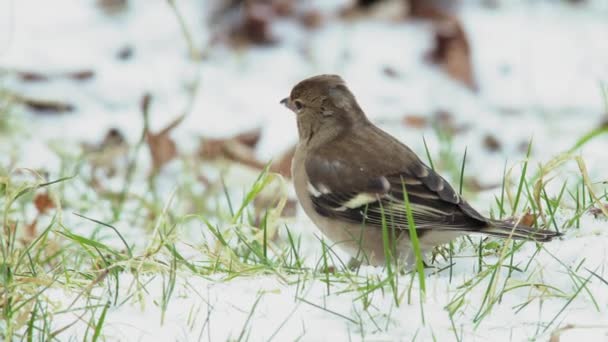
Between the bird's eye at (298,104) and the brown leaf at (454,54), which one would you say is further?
the brown leaf at (454,54)

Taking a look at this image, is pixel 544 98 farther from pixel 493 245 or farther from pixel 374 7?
pixel 493 245

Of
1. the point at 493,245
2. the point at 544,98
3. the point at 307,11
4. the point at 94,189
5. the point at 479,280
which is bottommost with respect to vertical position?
the point at 479,280

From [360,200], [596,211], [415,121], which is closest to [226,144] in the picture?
[415,121]

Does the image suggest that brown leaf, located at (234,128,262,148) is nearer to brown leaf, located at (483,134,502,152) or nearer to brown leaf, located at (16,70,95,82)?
brown leaf, located at (16,70,95,82)

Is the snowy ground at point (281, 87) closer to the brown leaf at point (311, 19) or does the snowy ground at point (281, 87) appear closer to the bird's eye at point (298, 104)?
the brown leaf at point (311, 19)

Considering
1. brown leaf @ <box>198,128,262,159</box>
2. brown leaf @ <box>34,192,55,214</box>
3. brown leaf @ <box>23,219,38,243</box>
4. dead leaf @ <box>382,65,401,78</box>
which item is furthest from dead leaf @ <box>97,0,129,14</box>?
brown leaf @ <box>23,219,38,243</box>

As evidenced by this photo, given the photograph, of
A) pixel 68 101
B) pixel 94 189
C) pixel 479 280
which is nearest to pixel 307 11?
pixel 68 101

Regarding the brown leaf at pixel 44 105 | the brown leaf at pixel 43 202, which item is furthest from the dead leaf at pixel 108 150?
the brown leaf at pixel 43 202
